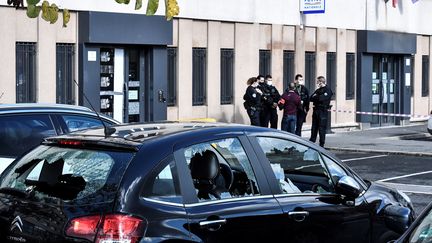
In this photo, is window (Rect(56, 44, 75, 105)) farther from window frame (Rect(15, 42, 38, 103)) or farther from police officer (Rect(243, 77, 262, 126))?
police officer (Rect(243, 77, 262, 126))

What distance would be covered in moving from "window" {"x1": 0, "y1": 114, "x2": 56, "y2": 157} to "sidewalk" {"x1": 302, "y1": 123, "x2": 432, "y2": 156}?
13.1 metres

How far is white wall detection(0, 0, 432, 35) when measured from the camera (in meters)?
20.9

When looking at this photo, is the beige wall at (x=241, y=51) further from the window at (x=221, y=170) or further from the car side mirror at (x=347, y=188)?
the window at (x=221, y=170)

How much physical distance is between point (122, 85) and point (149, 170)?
1543 cm

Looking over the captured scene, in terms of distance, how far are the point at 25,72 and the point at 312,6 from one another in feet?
33.6

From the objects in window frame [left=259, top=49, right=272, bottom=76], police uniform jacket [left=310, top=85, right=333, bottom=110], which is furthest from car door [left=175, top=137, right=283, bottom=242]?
window frame [left=259, top=49, right=272, bottom=76]

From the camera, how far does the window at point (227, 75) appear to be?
23.8 meters

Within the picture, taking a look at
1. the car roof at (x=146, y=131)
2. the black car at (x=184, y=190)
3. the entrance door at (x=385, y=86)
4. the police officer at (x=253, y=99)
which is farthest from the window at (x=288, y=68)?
the car roof at (x=146, y=131)

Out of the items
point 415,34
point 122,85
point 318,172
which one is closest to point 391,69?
point 415,34

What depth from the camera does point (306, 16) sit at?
26.5 m

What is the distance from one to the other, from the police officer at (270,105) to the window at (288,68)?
9.26 ft

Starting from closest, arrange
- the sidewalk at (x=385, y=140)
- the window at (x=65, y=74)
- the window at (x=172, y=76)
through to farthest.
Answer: the window at (x=65, y=74)
the sidewalk at (x=385, y=140)
the window at (x=172, y=76)

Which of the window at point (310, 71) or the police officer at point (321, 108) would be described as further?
the window at point (310, 71)

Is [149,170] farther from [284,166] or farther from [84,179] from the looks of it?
[284,166]
